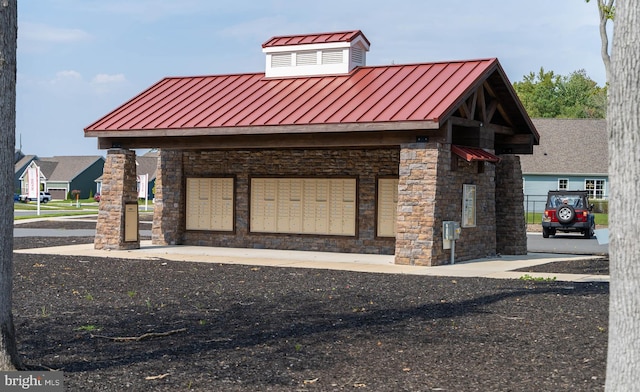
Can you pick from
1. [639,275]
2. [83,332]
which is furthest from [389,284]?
[639,275]

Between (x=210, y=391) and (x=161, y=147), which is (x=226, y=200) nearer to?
(x=161, y=147)

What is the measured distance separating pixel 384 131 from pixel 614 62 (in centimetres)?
1375

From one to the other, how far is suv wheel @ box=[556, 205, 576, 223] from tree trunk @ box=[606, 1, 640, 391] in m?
28.9

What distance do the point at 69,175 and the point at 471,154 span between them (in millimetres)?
82244

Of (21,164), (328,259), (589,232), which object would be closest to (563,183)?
(589,232)

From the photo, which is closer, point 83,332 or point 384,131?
point 83,332

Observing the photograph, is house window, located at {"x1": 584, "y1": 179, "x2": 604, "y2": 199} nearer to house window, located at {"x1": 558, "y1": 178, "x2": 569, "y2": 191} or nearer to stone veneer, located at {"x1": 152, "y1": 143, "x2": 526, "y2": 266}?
house window, located at {"x1": 558, "y1": 178, "x2": 569, "y2": 191}

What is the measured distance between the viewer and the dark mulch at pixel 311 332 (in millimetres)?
7531

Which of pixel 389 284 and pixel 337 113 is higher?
pixel 337 113

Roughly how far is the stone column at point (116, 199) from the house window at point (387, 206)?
678 centimetres

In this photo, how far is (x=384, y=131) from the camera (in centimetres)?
1923

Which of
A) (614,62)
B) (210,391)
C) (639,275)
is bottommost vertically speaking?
(210,391)

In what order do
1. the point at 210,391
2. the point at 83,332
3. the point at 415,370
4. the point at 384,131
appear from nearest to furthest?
the point at 210,391 → the point at 415,370 → the point at 83,332 → the point at 384,131

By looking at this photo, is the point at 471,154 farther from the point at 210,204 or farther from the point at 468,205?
the point at 210,204
